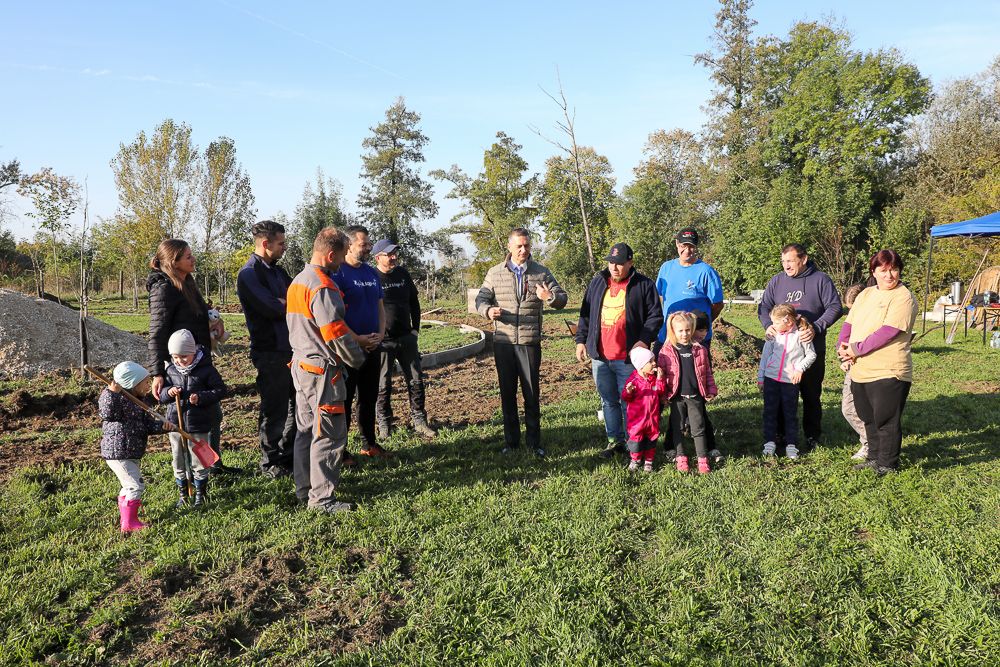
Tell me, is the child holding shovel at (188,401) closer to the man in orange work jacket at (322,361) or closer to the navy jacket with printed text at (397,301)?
the man in orange work jacket at (322,361)

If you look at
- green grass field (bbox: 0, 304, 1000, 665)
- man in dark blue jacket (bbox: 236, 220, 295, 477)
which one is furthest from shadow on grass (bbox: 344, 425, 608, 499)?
man in dark blue jacket (bbox: 236, 220, 295, 477)

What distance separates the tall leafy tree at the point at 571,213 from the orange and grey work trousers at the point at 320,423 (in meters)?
27.5

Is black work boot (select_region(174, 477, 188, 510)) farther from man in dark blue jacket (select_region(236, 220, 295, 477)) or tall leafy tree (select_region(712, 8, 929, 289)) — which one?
tall leafy tree (select_region(712, 8, 929, 289))

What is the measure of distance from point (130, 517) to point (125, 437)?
558mm

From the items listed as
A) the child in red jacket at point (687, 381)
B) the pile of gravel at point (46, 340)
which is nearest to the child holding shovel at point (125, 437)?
the child in red jacket at point (687, 381)

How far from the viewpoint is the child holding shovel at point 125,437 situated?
3.91 m

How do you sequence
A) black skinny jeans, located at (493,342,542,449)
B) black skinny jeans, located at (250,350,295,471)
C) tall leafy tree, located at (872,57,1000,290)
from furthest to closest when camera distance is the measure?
tall leafy tree, located at (872,57,1000,290) → black skinny jeans, located at (493,342,542,449) → black skinny jeans, located at (250,350,295,471)

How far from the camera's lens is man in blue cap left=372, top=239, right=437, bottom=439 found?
5.81m

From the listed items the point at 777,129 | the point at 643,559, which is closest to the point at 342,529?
the point at 643,559

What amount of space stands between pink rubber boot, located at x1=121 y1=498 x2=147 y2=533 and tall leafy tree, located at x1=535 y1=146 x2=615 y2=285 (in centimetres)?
2810

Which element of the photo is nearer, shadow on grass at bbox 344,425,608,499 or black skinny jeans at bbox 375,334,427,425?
A: shadow on grass at bbox 344,425,608,499

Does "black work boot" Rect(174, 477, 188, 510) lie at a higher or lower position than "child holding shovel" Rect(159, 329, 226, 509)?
lower

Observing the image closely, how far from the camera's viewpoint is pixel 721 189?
99.6 ft

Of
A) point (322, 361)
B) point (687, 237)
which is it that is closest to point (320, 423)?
point (322, 361)
